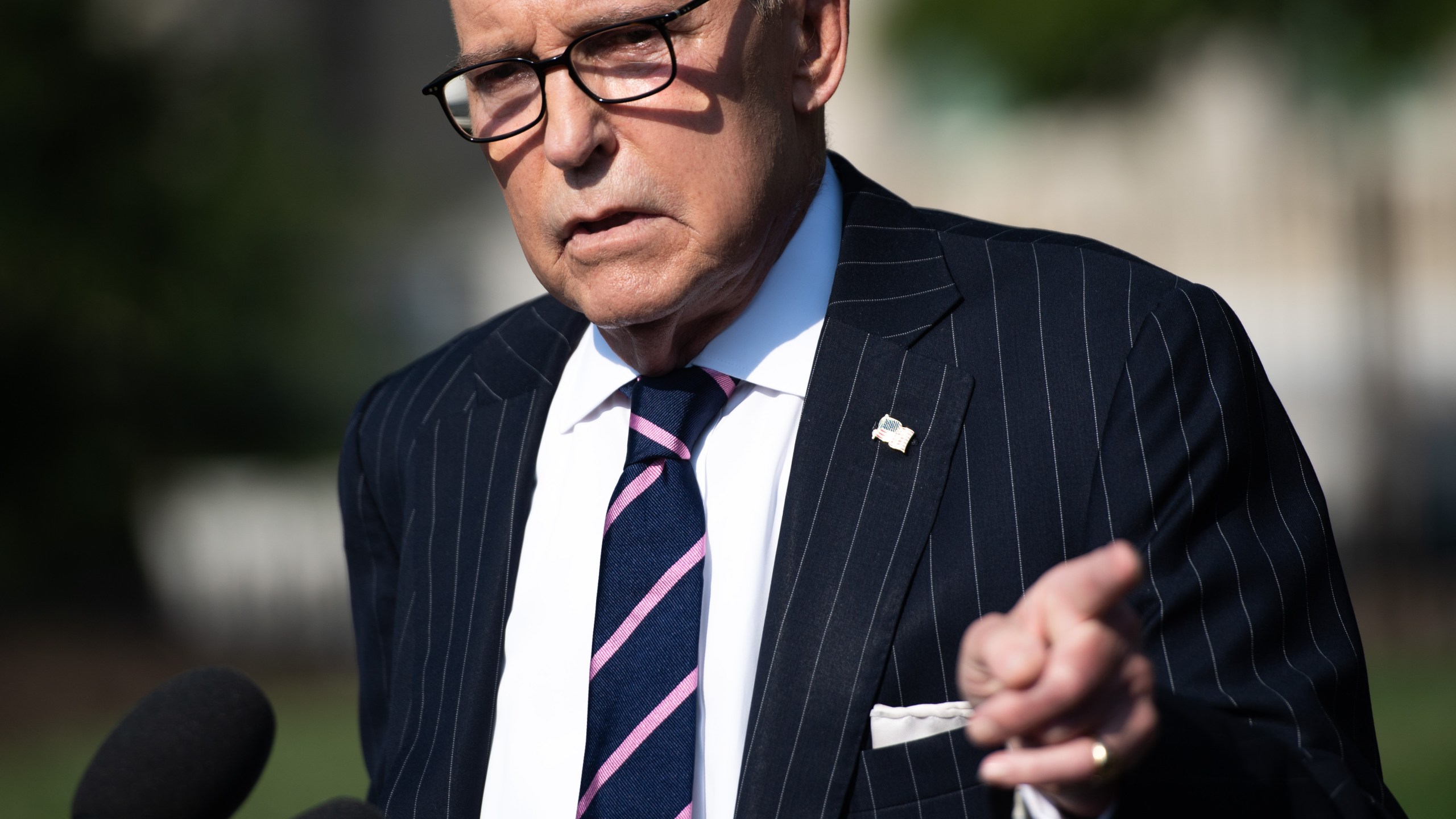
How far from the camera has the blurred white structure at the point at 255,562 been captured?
10336mm

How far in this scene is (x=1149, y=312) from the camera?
2.04 m

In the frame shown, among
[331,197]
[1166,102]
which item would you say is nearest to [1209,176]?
[1166,102]

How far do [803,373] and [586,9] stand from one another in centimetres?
67

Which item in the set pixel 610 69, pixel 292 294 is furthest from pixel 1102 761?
pixel 292 294

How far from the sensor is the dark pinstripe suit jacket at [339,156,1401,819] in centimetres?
177

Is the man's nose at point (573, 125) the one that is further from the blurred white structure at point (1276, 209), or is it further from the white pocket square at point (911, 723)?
the blurred white structure at point (1276, 209)

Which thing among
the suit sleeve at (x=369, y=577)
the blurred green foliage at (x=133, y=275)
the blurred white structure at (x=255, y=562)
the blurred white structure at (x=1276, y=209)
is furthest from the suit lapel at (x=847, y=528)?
the blurred white structure at (x=255, y=562)

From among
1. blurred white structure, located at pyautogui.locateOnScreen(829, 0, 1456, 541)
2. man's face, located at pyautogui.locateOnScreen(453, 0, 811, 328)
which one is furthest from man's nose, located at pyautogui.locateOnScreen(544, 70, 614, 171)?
blurred white structure, located at pyautogui.locateOnScreen(829, 0, 1456, 541)

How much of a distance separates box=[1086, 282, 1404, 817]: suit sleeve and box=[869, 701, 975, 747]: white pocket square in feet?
0.95

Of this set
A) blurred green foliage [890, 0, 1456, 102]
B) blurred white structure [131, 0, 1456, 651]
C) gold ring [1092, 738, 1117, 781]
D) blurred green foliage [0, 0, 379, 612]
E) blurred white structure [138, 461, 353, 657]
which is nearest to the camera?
gold ring [1092, 738, 1117, 781]

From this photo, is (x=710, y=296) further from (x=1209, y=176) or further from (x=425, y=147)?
(x=425, y=147)

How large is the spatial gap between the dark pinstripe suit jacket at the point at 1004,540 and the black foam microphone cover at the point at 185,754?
2.25 ft

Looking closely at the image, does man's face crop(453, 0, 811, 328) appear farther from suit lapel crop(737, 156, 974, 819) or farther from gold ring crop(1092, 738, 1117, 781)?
gold ring crop(1092, 738, 1117, 781)

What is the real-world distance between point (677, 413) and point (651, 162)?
1.40 ft
